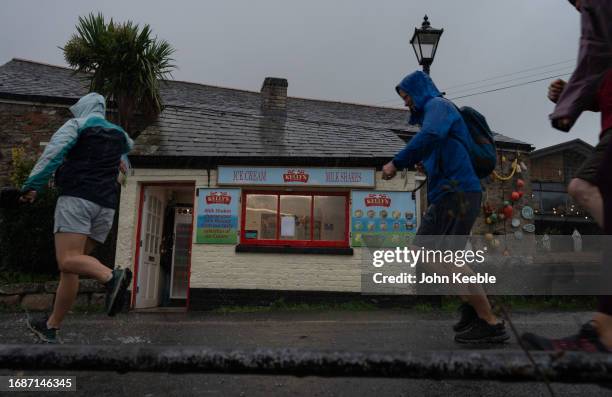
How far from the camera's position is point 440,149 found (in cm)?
326

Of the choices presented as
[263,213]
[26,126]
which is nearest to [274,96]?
[263,213]

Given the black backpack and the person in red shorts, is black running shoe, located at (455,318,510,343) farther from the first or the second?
the person in red shorts

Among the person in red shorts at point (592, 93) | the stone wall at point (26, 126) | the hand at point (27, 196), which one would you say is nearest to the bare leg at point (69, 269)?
the hand at point (27, 196)

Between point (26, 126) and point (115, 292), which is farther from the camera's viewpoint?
point (26, 126)

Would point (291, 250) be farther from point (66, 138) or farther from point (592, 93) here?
point (592, 93)

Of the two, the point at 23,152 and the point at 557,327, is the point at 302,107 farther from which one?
the point at 557,327

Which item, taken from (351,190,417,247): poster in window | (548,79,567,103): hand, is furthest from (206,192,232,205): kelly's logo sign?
(548,79,567,103): hand

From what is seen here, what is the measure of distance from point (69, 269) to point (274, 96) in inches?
431

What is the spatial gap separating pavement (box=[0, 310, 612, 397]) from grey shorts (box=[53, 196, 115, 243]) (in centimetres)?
99

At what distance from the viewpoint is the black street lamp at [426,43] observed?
7.69 m

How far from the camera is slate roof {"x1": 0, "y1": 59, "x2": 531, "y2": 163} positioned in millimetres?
9227

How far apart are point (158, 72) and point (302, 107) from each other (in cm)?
738

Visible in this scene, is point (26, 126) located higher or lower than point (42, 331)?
higher

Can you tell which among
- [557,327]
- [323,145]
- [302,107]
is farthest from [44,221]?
[302,107]
